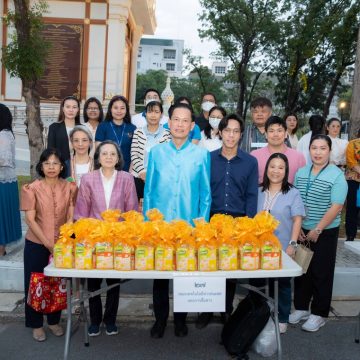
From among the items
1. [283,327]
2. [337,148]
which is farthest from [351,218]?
[283,327]

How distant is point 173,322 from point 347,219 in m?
3.49

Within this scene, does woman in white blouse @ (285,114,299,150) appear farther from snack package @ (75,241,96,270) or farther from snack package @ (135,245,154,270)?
snack package @ (75,241,96,270)

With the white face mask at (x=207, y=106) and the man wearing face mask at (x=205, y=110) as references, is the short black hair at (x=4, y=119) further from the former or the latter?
the white face mask at (x=207, y=106)

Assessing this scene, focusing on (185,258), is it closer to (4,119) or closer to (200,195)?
(200,195)

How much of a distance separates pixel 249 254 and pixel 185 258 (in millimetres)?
418

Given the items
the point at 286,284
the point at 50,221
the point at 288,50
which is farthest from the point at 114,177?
the point at 288,50

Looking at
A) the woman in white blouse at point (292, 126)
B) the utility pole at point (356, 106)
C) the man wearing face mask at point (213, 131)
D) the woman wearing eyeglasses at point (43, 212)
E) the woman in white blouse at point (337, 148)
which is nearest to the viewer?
the woman wearing eyeglasses at point (43, 212)

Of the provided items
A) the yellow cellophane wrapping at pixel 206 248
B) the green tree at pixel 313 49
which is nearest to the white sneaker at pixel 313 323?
the yellow cellophane wrapping at pixel 206 248

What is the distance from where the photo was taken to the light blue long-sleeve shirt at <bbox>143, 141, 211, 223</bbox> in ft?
12.5

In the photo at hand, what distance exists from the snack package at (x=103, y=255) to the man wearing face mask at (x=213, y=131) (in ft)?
7.68

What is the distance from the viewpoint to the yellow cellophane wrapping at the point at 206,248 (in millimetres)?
3127

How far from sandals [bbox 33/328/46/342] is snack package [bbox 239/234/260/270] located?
5.91ft

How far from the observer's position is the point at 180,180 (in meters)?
3.83

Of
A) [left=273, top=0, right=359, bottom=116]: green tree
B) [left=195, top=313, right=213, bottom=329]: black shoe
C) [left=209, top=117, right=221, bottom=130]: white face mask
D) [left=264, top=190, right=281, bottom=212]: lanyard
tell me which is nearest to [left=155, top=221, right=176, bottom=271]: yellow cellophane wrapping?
[left=264, top=190, right=281, bottom=212]: lanyard
